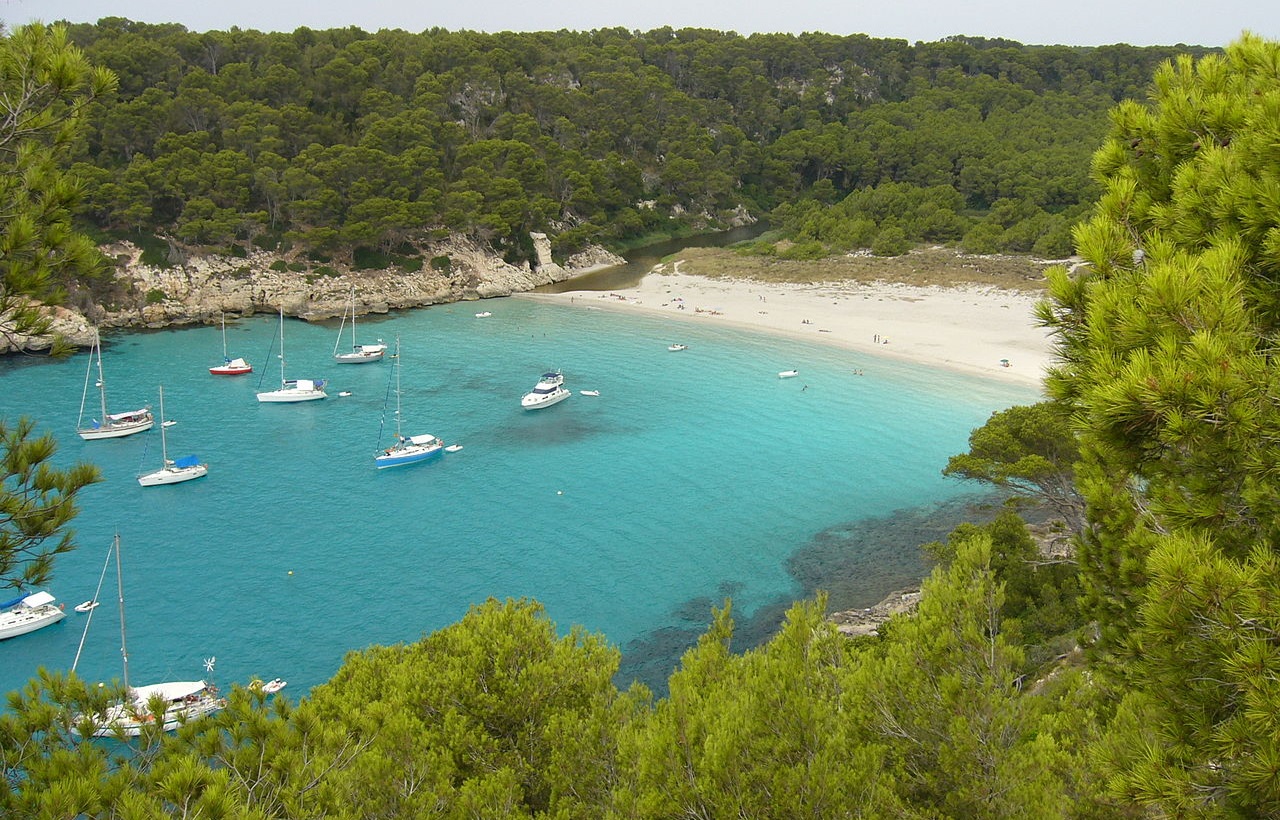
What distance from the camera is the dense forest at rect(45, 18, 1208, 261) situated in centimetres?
5103

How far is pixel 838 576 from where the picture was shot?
2116 cm

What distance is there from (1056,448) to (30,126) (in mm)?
19219

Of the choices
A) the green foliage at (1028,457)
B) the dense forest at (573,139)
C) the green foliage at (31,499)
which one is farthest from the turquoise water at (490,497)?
the dense forest at (573,139)

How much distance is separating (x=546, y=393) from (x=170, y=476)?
12957mm

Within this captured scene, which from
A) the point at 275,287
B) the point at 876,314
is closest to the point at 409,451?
the point at 275,287

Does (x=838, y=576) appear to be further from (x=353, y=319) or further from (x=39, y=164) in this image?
(x=353, y=319)

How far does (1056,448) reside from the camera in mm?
19828

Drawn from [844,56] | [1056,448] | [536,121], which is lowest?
[1056,448]

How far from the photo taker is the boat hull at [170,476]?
2556 centimetres

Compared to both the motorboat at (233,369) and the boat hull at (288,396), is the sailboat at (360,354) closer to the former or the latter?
the motorboat at (233,369)

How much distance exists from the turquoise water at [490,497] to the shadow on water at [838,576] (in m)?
0.07

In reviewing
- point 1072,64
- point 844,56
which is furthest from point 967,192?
point 1072,64

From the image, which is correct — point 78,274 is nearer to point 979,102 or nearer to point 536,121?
point 536,121

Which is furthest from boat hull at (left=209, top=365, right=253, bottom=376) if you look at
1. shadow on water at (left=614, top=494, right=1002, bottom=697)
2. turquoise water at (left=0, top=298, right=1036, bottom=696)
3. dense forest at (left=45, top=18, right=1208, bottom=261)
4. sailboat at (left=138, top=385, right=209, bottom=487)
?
shadow on water at (left=614, top=494, right=1002, bottom=697)
